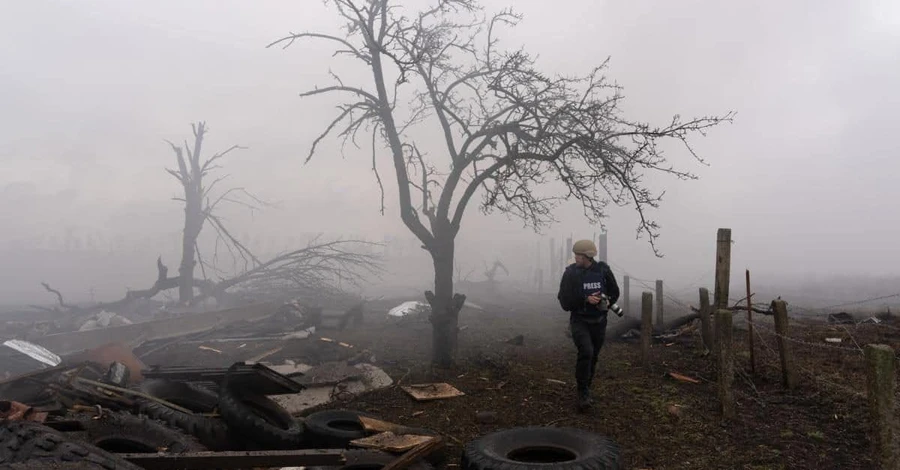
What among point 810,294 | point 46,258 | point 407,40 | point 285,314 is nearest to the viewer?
point 407,40

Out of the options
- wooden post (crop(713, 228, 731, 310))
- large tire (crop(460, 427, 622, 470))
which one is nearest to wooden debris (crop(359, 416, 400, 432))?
large tire (crop(460, 427, 622, 470))

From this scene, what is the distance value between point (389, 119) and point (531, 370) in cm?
556

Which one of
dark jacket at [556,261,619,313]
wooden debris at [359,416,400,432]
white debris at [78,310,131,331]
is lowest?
white debris at [78,310,131,331]

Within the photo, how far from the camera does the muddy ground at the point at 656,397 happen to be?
16.6 ft

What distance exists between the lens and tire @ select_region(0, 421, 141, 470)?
3291 mm

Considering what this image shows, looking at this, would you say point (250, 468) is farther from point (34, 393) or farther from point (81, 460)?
point (34, 393)

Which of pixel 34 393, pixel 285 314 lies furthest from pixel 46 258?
pixel 34 393

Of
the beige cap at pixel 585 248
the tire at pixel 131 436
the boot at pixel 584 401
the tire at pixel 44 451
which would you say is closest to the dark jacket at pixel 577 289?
the beige cap at pixel 585 248

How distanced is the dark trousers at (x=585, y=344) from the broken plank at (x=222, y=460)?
351 cm

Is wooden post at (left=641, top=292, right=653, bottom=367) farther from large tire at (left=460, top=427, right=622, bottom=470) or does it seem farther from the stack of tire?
the stack of tire

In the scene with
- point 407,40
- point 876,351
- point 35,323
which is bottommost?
point 35,323

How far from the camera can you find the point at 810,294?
32.4 meters

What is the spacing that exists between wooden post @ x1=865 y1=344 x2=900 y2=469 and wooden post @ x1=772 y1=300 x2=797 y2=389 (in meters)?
3.16

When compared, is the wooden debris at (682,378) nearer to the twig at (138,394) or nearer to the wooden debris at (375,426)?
the wooden debris at (375,426)
